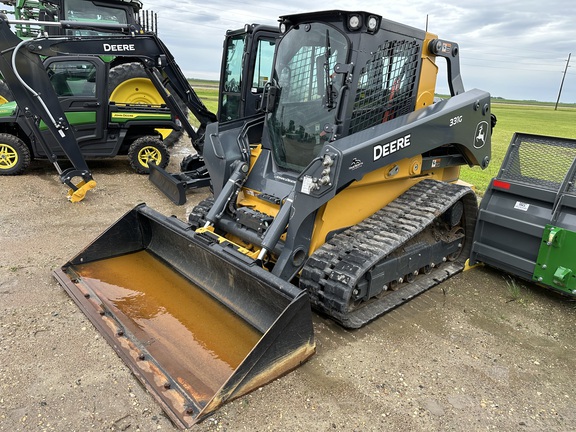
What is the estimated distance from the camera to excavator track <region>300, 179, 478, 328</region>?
137 inches

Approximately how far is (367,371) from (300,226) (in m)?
1.20

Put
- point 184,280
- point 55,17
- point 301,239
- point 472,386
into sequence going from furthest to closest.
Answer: point 55,17 → point 184,280 → point 301,239 → point 472,386

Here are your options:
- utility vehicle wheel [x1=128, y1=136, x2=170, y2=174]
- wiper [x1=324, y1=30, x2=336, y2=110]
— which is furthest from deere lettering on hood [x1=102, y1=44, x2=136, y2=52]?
wiper [x1=324, y1=30, x2=336, y2=110]

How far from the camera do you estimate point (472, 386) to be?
3117 mm

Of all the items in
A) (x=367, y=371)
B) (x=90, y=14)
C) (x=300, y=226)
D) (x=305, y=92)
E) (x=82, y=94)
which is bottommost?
(x=367, y=371)

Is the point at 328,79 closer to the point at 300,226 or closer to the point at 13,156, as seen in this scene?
the point at 300,226

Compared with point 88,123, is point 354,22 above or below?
above

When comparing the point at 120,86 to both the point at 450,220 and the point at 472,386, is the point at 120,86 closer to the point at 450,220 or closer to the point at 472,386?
the point at 450,220

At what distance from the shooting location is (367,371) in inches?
126

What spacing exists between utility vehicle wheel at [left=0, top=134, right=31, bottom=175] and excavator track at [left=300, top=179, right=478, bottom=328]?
674cm

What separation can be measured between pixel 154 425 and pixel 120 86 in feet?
24.4

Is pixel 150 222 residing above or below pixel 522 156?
below

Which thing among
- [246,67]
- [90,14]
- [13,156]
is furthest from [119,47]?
[90,14]

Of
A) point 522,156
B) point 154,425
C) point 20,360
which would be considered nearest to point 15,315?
point 20,360
